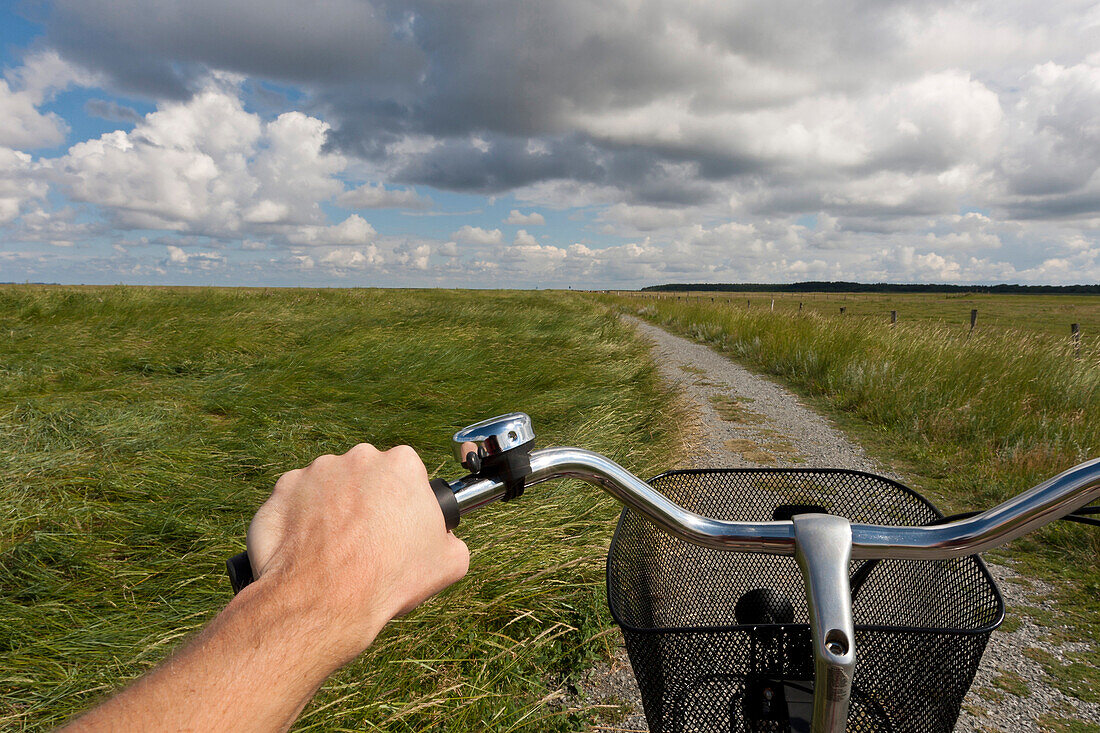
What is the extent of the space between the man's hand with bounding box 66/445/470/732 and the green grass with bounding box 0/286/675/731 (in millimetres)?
1141

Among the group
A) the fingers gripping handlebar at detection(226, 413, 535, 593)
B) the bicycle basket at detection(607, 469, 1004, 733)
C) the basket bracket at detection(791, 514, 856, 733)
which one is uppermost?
the fingers gripping handlebar at detection(226, 413, 535, 593)

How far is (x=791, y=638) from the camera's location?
869 mm

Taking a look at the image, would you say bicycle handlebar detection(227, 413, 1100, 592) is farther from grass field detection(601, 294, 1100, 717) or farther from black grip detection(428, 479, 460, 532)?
grass field detection(601, 294, 1100, 717)

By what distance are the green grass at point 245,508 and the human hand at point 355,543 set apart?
1.13 metres

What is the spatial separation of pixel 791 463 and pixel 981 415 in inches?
87.6

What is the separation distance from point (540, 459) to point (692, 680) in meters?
0.51

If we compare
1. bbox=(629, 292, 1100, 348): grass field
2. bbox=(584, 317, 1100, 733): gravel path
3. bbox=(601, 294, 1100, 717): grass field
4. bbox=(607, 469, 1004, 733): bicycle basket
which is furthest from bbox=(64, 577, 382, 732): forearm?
bbox=(629, 292, 1100, 348): grass field

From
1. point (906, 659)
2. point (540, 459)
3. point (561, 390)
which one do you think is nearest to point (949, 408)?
point (561, 390)

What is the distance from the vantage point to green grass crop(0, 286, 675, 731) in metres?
1.63

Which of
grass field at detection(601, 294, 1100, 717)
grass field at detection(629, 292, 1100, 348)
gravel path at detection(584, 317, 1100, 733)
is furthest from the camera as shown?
grass field at detection(629, 292, 1100, 348)

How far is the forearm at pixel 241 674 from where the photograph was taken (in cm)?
47

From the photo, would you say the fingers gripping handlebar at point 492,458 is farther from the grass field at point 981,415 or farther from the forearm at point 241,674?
the grass field at point 981,415

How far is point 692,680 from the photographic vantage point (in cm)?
92

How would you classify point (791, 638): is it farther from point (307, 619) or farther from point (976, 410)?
point (976, 410)
